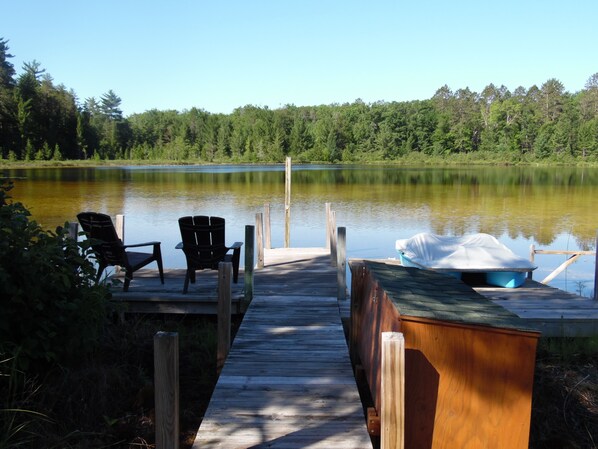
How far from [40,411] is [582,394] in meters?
4.23

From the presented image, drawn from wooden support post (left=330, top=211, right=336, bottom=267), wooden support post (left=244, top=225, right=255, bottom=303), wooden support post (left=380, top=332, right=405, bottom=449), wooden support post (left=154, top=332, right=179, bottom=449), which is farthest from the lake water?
wooden support post (left=380, top=332, right=405, bottom=449)

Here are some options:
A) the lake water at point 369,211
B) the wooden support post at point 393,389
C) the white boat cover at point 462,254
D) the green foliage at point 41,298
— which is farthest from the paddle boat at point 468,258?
the wooden support post at point 393,389

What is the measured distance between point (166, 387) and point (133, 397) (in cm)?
182

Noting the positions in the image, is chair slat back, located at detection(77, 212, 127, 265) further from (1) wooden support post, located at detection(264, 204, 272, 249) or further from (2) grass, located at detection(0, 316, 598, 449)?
(1) wooden support post, located at detection(264, 204, 272, 249)

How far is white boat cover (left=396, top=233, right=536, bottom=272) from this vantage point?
9.16 m

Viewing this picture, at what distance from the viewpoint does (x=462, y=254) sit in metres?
9.63

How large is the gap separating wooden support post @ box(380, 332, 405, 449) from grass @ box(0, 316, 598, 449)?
5.70ft

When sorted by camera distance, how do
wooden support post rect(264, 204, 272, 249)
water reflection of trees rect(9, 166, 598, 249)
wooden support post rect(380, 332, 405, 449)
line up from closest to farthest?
1. wooden support post rect(380, 332, 405, 449)
2. wooden support post rect(264, 204, 272, 249)
3. water reflection of trees rect(9, 166, 598, 249)

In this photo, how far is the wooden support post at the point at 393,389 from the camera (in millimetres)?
2520

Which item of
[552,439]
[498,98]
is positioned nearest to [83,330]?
[552,439]

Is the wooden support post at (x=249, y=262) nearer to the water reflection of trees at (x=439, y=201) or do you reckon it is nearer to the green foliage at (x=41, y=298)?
the green foliage at (x=41, y=298)

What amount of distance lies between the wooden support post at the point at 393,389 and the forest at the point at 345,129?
6739 centimetres

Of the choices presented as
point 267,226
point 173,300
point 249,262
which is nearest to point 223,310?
point 249,262

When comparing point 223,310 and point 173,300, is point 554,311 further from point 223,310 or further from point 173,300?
point 173,300
